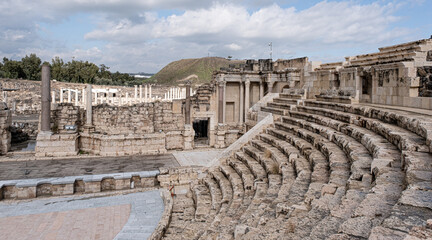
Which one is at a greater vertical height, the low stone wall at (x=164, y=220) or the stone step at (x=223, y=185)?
the stone step at (x=223, y=185)

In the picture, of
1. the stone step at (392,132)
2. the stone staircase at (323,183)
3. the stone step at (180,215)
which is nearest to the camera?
the stone staircase at (323,183)

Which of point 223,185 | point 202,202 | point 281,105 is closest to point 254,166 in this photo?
point 223,185

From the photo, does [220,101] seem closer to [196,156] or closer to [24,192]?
[196,156]

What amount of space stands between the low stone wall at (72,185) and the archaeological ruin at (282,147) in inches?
1.4

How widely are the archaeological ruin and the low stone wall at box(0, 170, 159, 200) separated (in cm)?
4

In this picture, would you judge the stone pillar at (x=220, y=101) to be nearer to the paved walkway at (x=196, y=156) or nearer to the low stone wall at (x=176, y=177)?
the paved walkway at (x=196, y=156)

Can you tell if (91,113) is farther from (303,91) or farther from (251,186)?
(251,186)

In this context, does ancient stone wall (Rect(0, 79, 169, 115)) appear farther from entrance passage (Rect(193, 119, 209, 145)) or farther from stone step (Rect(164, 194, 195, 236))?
stone step (Rect(164, 194, 195, 236))

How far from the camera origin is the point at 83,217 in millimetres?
8641

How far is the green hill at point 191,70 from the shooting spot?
63.4 meters

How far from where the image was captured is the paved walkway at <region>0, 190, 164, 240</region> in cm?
760

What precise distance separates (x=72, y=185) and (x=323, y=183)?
897 centimetres

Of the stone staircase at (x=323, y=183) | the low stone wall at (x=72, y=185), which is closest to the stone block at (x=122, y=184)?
the low stone wall at (x=72, y=185)

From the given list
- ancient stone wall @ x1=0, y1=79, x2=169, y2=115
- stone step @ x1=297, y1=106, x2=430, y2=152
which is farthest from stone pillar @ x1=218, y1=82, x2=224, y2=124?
stone step @ x1=297, y1=106, x2=430, y2=152
